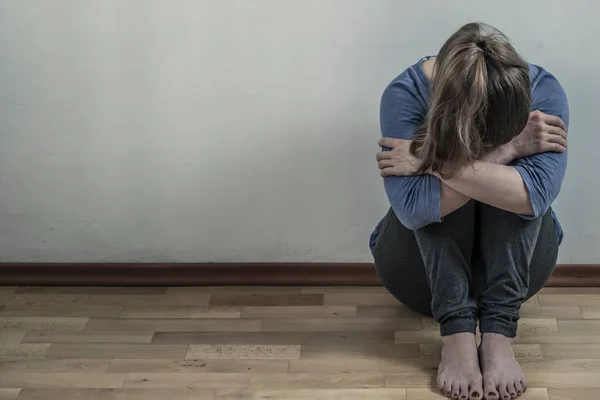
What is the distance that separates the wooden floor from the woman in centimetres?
11

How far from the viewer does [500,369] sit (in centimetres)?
176

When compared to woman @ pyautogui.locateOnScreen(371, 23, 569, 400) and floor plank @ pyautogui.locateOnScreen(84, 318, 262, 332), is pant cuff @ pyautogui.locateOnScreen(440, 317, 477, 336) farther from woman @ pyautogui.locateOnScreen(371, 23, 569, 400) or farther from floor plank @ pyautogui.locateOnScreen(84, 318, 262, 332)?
floor plank @ pyautogui.locateOnScreen(84, 318, 262, 332)

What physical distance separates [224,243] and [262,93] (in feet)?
1.37

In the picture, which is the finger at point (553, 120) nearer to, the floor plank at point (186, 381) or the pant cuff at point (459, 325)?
the pant cuff at point (459, 325)

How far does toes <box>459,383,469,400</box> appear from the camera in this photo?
1.74m

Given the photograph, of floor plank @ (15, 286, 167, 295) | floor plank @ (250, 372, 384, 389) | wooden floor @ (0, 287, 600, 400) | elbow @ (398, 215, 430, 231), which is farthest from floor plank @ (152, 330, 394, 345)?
elbow @ (398, 215, 430, 231)

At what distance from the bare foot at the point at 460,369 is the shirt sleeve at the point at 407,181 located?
0.84 ft

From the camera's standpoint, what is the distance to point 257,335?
202 cm

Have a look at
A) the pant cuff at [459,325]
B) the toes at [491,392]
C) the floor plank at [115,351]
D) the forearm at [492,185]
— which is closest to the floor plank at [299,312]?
the floor plank at [115,351]

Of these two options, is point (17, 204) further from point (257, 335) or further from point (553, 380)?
point (553, 380)

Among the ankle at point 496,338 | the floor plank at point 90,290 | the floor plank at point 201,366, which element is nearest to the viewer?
the ankle at point 496,338

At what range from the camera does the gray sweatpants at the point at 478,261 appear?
174 centimetres

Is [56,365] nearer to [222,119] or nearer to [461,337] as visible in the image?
[222,119]

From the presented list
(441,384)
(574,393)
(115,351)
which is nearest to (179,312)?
(115,351)
